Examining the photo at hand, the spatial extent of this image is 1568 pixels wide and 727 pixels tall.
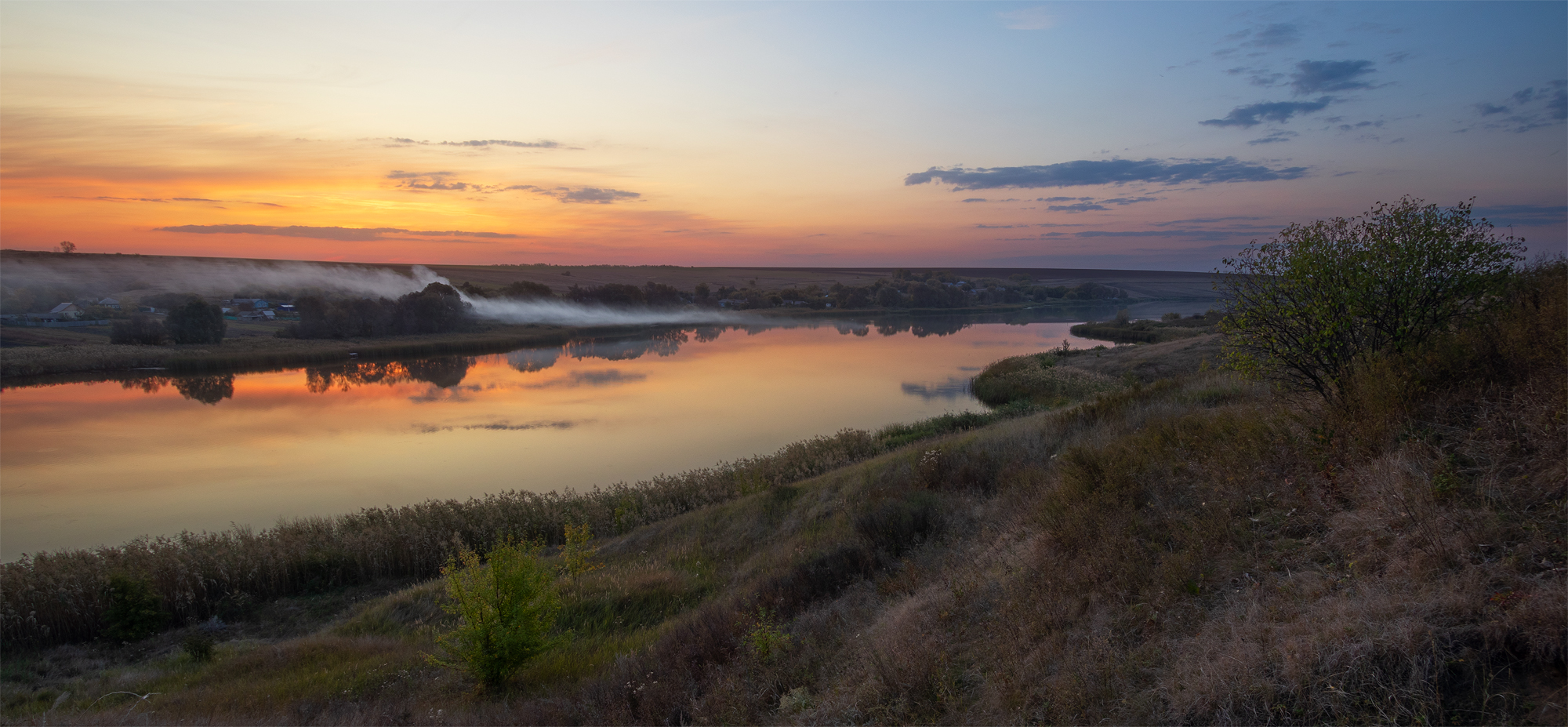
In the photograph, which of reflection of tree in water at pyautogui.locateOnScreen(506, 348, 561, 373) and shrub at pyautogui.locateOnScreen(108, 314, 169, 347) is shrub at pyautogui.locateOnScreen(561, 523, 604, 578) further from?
shrub at pyautogui.locateOnScreen(108, 314, 169, 347)

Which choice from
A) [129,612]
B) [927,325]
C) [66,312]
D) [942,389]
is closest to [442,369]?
[942,389]

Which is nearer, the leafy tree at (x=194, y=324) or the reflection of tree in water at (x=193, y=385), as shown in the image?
the reflection of tree in water at (x=193, y=385)

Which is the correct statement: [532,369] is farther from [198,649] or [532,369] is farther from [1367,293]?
[1367,293]

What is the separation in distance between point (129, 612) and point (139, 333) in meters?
45.8

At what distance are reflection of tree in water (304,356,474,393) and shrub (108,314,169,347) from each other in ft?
38.7

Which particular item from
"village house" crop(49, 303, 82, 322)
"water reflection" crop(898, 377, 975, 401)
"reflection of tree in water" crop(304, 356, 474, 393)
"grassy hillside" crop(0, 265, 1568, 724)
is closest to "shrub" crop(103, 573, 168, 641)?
"grassy hillside" crop(0, 265, 1568, 724)

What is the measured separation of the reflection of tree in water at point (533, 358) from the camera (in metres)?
41.2

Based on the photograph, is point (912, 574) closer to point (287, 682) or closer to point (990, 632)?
point (990, 632)

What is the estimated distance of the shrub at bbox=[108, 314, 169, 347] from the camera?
140 feet

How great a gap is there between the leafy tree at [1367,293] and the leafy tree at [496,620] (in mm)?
7960

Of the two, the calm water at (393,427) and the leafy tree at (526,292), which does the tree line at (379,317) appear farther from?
the leafy tree at (526,292)

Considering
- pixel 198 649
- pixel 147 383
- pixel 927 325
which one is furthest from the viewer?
pixel 927 325

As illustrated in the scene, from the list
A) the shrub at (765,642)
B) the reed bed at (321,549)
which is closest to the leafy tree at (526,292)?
the reed bed at (321,549)

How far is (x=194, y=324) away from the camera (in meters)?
43.9
